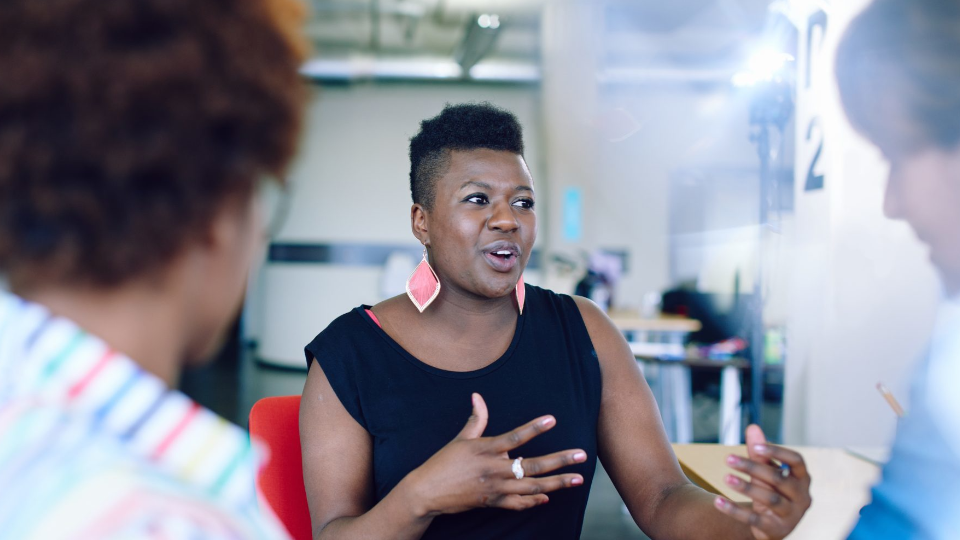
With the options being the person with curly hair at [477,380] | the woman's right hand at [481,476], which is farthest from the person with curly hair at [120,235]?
the person with curly hair at [477,380]

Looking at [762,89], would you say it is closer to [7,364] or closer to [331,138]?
[7,364]

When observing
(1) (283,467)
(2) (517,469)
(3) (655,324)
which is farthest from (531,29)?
(2) (517,469)

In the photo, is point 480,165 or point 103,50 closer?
point 103,50


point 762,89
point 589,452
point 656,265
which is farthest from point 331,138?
point 589,452

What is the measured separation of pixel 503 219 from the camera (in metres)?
1.38

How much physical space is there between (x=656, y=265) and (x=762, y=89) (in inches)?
190

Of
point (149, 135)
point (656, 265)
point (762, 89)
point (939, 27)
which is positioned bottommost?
point (656, 265)

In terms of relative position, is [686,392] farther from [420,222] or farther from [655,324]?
[420,222]

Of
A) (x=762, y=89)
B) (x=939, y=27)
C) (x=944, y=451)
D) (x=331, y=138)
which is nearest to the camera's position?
(x=944, y=451)

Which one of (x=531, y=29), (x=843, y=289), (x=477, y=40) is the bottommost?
(x=843, y=289)

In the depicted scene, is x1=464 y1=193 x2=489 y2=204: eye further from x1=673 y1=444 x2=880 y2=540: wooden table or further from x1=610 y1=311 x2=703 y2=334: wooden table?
x1=610 y1=311 x2=703 y2=334: wooden table

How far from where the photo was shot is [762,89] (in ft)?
10.4

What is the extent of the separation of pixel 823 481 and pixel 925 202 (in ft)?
2.38

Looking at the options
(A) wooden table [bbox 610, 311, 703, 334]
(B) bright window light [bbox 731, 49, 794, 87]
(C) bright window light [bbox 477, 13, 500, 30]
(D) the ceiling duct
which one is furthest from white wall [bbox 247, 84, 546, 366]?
(B) bright window light [bbox 731, 49, 794, 87]
